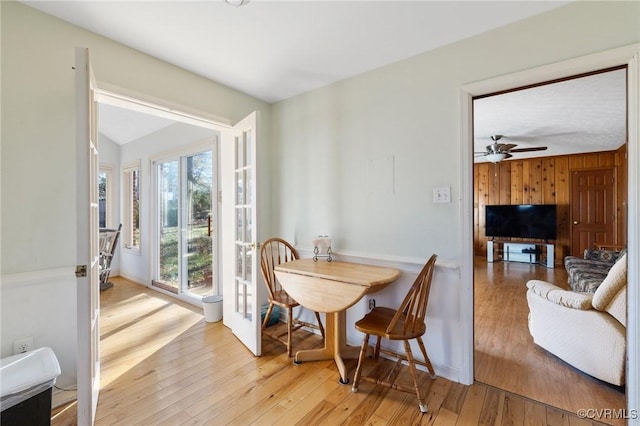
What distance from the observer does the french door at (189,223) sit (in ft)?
11.4

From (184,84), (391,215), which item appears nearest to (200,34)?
(184,84)

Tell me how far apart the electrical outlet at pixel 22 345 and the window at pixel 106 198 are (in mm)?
3686

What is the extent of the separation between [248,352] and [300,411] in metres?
0.80

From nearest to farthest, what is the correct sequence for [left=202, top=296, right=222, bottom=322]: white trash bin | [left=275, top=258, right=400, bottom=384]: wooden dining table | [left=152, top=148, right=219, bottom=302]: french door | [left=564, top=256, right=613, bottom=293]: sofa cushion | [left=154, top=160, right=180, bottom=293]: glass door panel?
[left=275, top=258, right=400, bottom=384]: wooden dining table < [left=564, top=256, right=613, bottom=293]: sofa cushion < [left=202, top=296, right=222, bottom=322]: white trash bin < [left=152, top=148, right=219, bottom=302]: french door < [left=154, top=160, right=180, bottom=293]: glass door panel

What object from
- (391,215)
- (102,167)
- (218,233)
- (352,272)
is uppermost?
(102,167)

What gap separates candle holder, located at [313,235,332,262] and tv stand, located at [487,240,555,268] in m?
5.12

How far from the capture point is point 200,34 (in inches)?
70.6

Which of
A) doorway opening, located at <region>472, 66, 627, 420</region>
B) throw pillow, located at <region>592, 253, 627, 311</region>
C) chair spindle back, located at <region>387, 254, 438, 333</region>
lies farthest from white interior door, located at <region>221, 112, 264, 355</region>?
throw pillow, located at <region>592, 253, 627, 311</region>

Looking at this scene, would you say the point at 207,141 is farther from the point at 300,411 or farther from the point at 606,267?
the point at 606,267

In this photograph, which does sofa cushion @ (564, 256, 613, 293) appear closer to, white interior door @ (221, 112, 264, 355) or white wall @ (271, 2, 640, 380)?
white wall @ (271, 2, 640, 380)

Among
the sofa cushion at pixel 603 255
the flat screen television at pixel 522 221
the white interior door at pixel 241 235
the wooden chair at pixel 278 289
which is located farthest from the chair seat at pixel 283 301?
the flat screen television at pixel 522 221

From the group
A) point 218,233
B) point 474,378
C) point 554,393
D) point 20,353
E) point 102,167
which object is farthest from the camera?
point 102,167

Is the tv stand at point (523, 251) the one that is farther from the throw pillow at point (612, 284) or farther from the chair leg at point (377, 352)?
the chair leg at point (377, 352)

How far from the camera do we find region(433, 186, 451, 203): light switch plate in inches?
73.7
